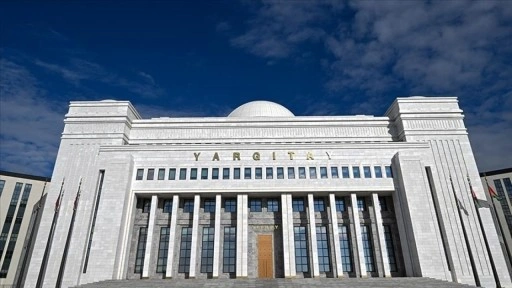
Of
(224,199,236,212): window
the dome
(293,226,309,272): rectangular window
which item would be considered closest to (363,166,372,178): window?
(293,226,309,272): rectangular window

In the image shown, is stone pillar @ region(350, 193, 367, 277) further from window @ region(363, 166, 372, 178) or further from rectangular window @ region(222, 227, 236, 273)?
rectangular window @ region(222, 227, 236, 273)

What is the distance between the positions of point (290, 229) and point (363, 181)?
34.2 ft

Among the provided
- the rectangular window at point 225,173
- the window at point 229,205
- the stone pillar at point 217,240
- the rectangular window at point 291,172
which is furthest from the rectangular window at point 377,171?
the stone pillar at point 217,240

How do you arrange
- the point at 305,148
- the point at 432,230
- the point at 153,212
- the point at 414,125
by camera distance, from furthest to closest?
1. the point at 414,125
2. the point at 305,148
3. the point at 153,212
4. the point at 432,230

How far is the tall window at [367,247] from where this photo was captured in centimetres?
3878

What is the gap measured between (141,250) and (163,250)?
2.70 meters

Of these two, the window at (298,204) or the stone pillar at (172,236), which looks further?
the window at (298,204)

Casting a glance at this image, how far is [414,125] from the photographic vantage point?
154 feet

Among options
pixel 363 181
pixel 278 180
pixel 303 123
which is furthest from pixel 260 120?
pixel 363 181

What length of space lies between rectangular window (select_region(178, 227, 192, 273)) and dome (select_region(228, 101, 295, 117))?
22241mm

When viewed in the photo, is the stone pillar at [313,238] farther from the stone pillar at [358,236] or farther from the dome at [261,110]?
the dome at [261,110]

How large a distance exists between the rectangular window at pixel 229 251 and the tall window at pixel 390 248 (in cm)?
1748

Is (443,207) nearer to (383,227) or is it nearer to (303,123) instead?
(383,227)

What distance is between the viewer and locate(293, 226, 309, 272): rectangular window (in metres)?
38.6
